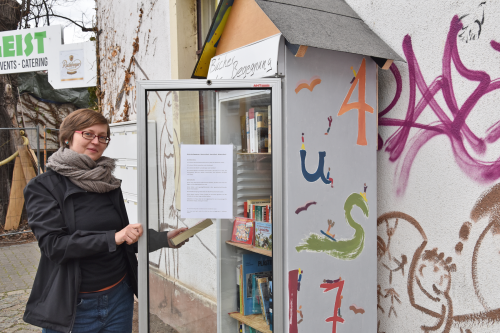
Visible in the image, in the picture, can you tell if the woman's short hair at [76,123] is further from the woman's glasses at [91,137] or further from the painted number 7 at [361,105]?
the painted number 7 at [361,105]

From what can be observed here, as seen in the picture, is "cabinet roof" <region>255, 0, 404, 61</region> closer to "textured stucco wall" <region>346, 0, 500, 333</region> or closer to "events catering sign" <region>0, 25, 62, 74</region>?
"textured stucco wall" <region>346, 0, 500, 333</region>

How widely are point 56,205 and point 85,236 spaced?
22 cm

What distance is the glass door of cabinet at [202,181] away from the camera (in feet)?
7.56

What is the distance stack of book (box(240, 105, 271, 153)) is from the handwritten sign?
21 centimetres

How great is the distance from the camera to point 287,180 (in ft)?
7.32

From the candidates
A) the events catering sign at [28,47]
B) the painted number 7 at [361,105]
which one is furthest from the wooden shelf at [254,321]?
the events catering sign at [28,47]

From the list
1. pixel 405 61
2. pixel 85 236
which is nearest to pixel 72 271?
pixel 85 236

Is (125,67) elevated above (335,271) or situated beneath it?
elevated above

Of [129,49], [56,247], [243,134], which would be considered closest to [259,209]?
[243,134]

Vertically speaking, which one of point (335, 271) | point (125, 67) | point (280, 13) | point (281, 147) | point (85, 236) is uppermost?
point (125, 67)

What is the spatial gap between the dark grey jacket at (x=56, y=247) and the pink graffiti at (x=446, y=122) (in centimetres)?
172

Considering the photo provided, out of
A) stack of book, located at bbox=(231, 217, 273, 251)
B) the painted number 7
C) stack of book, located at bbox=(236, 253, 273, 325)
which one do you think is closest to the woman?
stack of book, located at bbox=(231, 217, 273, 251)

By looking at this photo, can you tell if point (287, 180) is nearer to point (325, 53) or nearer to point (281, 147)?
point (281, 147)

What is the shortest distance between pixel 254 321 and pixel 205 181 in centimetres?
104
